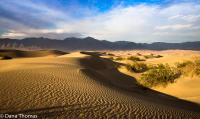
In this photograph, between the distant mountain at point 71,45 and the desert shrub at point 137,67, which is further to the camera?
the distant mountain at point 71,45

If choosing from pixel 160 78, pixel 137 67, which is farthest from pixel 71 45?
pixel 160 78

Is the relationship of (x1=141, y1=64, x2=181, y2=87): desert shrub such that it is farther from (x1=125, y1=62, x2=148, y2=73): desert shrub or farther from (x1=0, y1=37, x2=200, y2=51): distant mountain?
(x1=0, y1=37, x2=200, y2=51): distant mountain

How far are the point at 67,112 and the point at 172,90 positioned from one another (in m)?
8.34

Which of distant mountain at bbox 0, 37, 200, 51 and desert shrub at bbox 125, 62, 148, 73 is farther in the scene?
distant mountain at bbox 0, 37, 200, 51

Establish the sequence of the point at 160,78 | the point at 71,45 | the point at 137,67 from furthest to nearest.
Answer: the point at 71,45, the point at 137,67, the point at 160,78

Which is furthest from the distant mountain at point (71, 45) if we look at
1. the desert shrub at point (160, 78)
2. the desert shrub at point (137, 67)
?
the desert shrub at point (160, 78)

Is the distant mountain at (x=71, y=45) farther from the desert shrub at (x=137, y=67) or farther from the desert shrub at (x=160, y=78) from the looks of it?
the desert shrub at (x=160, y=78)

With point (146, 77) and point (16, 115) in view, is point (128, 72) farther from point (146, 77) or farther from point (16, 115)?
point (16, 115)

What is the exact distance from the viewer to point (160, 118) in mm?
3977

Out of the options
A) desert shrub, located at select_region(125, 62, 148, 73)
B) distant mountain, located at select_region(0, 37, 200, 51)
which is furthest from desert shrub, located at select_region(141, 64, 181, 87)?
distant mountain, located at select_region(0, 37, 200, 51)

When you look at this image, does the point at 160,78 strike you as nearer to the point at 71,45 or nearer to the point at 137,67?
the point at 137,67

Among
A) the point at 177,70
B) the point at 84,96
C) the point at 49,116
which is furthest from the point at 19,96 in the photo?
the point at 177,70

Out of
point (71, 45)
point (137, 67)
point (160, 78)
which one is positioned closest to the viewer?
point (160, 78)

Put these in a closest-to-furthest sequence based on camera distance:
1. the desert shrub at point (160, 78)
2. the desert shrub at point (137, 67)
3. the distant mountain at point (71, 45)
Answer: the desert shrub at point (160, 78) → the desert shrub at point (137, 67) → the distant mountain at point (71, 45)
